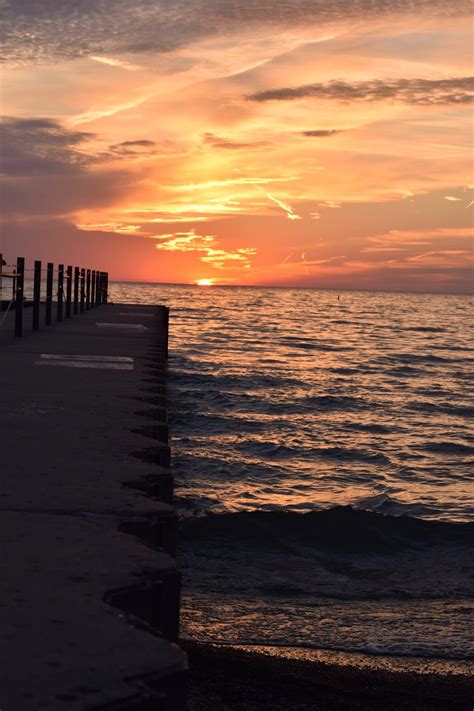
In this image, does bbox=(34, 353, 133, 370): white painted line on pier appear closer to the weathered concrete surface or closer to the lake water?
the lake water

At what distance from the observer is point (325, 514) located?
1073 cm

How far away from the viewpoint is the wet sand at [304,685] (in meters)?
4.91

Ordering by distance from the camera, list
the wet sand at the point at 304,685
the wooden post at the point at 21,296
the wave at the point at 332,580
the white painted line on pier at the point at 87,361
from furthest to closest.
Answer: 1. the wooden post at the point at 21,296
2. the white painted line on pier at the point at 87,361
3. the wave at the point at 332,580
4. the wet sand at the point at 304,685

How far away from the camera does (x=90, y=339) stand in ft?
51.7

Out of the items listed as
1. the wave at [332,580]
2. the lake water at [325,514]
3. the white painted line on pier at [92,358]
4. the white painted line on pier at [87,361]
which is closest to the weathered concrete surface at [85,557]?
the wave at [332,580]

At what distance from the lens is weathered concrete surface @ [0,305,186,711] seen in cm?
250

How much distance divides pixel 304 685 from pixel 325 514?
18.0 ft

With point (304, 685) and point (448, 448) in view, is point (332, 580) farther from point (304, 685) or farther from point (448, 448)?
point (448, 448)

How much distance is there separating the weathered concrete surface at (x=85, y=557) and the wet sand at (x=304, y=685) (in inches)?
40.7

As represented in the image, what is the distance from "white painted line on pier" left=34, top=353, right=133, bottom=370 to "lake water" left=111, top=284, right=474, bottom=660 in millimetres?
2045

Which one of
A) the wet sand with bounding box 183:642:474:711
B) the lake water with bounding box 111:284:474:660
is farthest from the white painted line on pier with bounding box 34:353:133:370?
the wet sand with bounding box 183:642:474:711

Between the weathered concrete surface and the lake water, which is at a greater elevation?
the weathered concrete surface

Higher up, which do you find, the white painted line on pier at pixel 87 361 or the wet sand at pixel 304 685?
the white painted line on pier at pixel 87 361

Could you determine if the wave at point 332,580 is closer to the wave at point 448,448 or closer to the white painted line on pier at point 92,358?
the white painted line on pier at point 92,358
